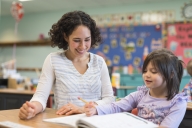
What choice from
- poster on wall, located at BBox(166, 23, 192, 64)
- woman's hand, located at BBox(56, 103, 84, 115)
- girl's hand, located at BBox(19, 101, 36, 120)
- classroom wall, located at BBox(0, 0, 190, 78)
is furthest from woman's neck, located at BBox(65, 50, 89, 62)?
classroom wall, located at BBox(0, 0, 190, 78)

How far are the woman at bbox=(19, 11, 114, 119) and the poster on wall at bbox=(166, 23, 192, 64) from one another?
4563 millimetres

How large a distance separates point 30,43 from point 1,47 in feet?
3.75

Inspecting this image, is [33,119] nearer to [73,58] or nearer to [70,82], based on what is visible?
[70,82]

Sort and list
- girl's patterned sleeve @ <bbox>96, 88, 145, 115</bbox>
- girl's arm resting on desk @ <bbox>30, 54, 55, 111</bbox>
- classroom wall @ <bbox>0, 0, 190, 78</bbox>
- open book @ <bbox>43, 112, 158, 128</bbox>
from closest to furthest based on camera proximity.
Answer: open book @ <bbox>43, 112, 158, 128</bbox>
girl's patterned sleeve @ <bbox>96, 88, 145, 115</bbox>
girl's arm resting on desk @ <bbox>30, 54, 55, 111</bbox>
classroom wall @ <bbox>0, 0, 190, 78</bbox>

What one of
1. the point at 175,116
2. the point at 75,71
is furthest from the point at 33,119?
the point at 175,116

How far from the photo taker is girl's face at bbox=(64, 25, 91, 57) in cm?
148

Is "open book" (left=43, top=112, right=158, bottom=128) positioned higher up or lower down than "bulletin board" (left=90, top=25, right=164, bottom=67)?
lower down

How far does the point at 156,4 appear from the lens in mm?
6152

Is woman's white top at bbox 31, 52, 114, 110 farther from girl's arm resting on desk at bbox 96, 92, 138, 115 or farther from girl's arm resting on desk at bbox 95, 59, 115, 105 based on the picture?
girl's arm resting on desk at bbox 96, 92, 138, 115

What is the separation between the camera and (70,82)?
4.93 ft

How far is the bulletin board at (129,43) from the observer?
240 inches

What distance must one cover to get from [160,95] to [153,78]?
10 centimetres

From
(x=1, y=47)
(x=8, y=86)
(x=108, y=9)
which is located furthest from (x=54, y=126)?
(x=1, y=47)

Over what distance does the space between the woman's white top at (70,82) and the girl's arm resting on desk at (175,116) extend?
443 millimetres
